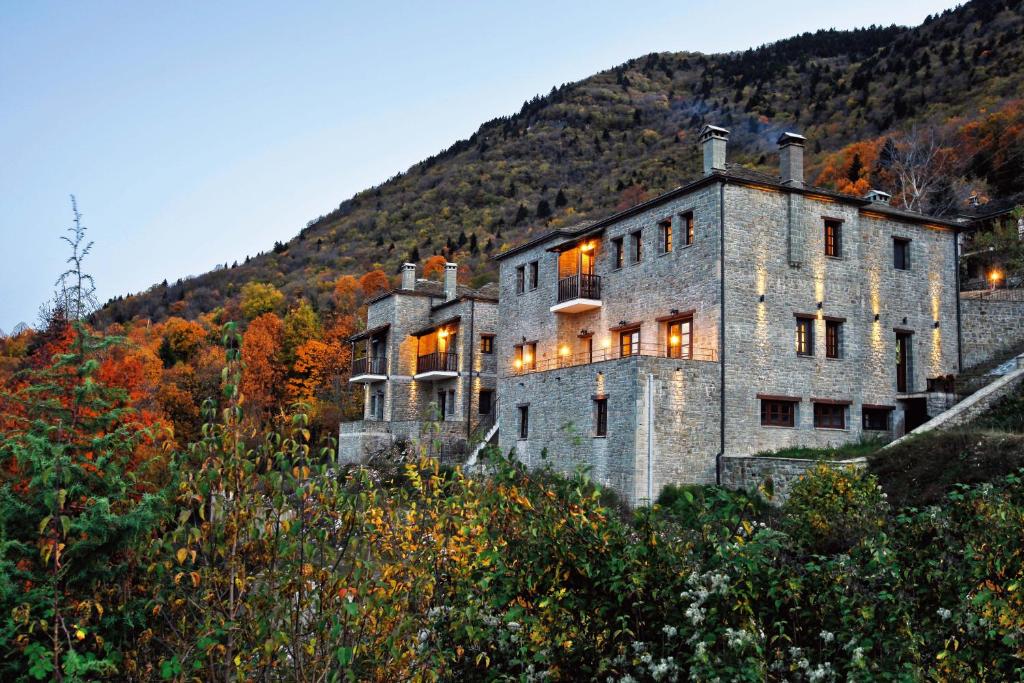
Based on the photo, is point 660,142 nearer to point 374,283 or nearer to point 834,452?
point 374,283

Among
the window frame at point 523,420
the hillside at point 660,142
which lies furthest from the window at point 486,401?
the hillside at point 660,142

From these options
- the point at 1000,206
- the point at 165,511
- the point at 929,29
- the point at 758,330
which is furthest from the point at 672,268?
the point at 929,29

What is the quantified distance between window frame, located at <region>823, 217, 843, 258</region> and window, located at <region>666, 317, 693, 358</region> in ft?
16.7

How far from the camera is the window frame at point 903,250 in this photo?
92.6 ft

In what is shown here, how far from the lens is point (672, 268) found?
26.6 m

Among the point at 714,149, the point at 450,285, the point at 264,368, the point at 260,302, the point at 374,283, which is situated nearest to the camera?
the point at 714,149

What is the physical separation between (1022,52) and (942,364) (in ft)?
177

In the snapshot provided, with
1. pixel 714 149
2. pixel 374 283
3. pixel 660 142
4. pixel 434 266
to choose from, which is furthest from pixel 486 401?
pixel 660 142

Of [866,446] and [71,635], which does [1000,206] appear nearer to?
[866,446]

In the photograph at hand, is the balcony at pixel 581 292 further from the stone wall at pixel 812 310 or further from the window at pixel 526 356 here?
the stone wall at pixel 812 310

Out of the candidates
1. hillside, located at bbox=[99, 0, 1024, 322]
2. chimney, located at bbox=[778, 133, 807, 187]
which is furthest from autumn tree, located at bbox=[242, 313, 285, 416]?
chimney, located at bbox=[778, 133, 807, 187]

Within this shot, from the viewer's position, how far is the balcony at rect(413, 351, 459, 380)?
39875 millimetres

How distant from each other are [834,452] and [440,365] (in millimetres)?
20918

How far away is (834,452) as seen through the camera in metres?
23.3
